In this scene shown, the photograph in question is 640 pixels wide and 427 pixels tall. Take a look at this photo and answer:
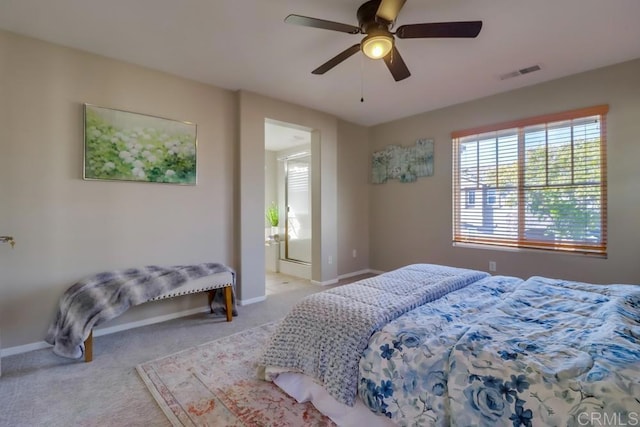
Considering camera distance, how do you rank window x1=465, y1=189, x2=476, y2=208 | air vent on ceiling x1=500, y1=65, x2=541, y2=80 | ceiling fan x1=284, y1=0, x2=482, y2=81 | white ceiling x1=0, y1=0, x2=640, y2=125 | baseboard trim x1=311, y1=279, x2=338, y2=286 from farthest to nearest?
baseboard trim x1=311, y1=279, x2=338, y2=286
window x1=465, y1=189, x2=476, y2=208
air vent on ceiling x1=500, y1=65, x2=541, y2=80
white ceiling x1=0, y1=0, x2=640, y2=125
ceiling fan x1=284, y1=0, x2=482, y2=81

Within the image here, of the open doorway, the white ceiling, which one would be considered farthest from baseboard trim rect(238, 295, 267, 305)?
the white ceiling

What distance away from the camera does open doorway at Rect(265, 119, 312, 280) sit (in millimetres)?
5168

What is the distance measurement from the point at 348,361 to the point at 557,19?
2.82 metres

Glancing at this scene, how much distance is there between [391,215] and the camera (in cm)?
483

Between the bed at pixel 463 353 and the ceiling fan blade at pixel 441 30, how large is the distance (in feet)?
5.32

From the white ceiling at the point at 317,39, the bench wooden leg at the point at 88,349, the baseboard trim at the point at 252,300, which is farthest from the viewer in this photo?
the baseboard trim at the point at 252,300

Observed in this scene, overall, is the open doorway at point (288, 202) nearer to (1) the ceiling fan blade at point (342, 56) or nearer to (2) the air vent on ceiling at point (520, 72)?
(1) the ceiling fan blade at point (342, 56)

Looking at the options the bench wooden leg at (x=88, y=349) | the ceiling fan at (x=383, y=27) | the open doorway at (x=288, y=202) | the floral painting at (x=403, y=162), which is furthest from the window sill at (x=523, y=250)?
the bench wooden leg at (x=88, y=349)

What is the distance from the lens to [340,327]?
1.53 meters

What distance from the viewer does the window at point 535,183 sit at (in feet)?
10.1

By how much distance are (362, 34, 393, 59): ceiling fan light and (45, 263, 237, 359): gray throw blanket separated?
2419 mm

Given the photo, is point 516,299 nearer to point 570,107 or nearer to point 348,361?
point 348,361

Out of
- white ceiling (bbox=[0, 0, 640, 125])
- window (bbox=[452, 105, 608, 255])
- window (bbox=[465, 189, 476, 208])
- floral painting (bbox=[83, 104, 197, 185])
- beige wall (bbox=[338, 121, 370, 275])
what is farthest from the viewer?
beige wall (bbox=[338, 121, 370, 275])

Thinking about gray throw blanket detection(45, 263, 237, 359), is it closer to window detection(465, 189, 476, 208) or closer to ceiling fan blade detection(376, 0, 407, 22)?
ceiling fan blade detection(376, 0, 407, 22)
